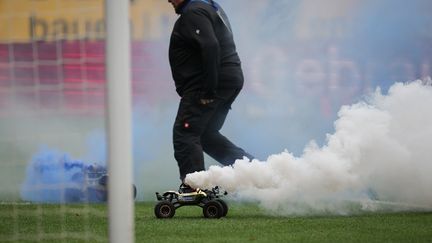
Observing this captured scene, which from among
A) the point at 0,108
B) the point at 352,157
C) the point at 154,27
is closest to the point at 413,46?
the point at 154,27

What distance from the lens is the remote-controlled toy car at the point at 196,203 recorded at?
830 cm

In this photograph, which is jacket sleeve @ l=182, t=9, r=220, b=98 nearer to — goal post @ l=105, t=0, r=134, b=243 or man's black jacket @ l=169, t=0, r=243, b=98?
man's black jacket @ l=169, t=0, r=243, b=98

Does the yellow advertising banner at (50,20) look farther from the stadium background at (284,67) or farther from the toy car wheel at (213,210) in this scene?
the toy car wheel at (213,210)

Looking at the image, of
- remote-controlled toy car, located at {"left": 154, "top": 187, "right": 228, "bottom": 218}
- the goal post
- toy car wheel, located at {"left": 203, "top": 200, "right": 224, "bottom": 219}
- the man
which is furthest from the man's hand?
the goal post

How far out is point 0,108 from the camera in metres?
10.3

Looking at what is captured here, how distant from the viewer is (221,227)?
7.62m

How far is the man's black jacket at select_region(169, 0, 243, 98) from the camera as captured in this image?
27.4 ft

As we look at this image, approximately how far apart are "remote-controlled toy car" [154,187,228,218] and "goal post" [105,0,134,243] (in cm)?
288

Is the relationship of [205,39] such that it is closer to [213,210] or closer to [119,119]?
[213,210]

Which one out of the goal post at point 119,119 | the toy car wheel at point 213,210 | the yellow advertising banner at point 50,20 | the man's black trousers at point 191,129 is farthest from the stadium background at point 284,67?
the goal post at point 119,119

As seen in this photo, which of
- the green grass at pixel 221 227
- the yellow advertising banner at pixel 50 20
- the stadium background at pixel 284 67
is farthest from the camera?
the stadium background at pixel 284 67

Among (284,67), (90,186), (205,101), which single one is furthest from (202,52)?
(284,67)

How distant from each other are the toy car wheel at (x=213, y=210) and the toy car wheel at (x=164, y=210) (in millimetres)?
243

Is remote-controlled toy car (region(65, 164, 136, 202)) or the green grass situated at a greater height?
remote-controlled toy car (region(65, 164, 136, 202))
